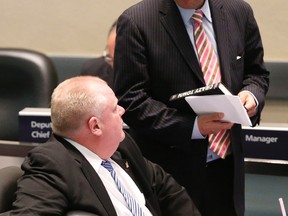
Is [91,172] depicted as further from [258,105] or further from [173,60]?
[258,105]

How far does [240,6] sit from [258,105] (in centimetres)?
43

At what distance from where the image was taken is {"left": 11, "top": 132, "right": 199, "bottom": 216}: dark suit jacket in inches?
67.6

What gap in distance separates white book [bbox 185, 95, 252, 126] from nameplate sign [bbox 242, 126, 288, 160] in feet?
1.95

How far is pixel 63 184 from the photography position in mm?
1780

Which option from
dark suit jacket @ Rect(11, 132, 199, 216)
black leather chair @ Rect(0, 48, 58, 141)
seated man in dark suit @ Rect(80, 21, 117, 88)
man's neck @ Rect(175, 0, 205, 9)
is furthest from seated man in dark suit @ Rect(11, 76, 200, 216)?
seated man in dark suit @ Rect(80, 21, 117, 88)

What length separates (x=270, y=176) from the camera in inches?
106

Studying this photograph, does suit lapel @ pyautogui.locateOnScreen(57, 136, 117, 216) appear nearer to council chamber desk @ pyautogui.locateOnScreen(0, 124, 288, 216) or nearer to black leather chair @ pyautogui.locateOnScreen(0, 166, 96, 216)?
black leather chair @ pyautogui.locateOnScreen(0, 166, 96, 216)

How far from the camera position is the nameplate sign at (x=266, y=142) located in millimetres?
2676

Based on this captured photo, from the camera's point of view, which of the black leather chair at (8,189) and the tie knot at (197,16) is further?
the tie knot at (197,16)

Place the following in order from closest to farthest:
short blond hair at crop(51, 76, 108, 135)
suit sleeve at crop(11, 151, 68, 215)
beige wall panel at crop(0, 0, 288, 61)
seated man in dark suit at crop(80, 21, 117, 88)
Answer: suit sleeve at crop(11, 151, 68, 215) < short blond hair at crop(51, 76, 108, 135) < seated man in dark suit at crop(80, 21, 117, 88) < beige wall panel at crop(0, 0, 288, 61)

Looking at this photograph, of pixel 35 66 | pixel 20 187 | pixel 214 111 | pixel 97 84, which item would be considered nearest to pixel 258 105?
pixel 214 111

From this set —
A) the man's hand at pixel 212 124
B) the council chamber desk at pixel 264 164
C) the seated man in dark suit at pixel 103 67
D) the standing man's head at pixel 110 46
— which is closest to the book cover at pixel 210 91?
the man's hand at pixel 212 124

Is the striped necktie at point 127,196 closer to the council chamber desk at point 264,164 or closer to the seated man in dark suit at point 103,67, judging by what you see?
the council chamber desk at point 264,164

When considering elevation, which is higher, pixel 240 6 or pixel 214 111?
pixel 240 6
